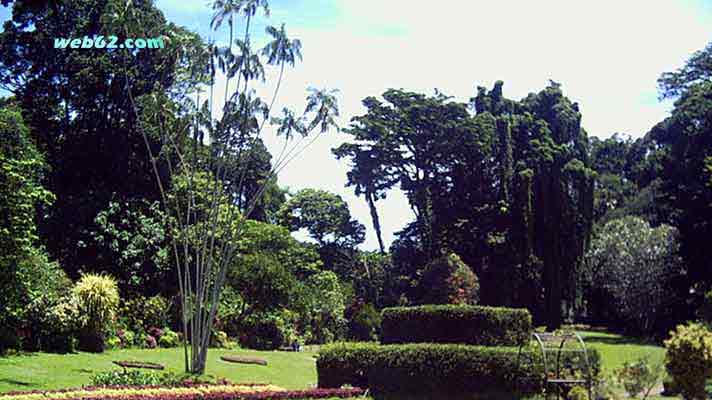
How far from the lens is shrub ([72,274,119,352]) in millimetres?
22234

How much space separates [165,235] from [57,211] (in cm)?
429

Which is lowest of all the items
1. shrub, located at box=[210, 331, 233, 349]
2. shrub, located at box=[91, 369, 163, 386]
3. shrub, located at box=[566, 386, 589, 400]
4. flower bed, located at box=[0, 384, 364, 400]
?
shrub, located at box=[566, 386, 589, 400]

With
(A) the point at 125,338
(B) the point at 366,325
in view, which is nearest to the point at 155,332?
(A) the point at 125,338

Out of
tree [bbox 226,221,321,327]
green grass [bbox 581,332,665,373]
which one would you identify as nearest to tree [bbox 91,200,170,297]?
tree [bbox 226,221,321,327]

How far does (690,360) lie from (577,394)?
2.22m

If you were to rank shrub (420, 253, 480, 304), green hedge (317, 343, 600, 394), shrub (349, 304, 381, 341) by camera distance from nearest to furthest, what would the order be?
1. green hedge (317, 343, 600, 394)
2. shrub (349, 304, 381, 341)
3. shrub (420, 253, 480, 304)

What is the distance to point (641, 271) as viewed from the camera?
40125 millimetres

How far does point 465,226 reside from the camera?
134 feet

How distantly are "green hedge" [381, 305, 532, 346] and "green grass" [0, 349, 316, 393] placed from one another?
3.38 meters

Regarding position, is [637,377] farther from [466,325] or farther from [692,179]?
[692,179]

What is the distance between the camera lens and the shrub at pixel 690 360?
14.3 meters

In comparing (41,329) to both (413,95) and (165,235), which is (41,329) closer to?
(165,235)

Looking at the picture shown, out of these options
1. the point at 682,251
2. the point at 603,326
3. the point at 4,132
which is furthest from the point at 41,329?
the point at 603,326

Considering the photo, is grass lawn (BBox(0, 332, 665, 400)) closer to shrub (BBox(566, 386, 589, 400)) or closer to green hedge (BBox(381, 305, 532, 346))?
green hedge (BBox(381, 305, 532, 346))
